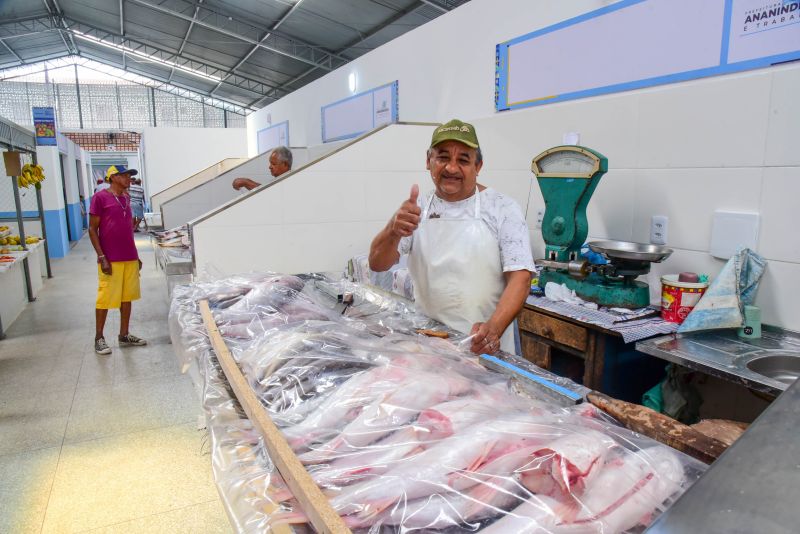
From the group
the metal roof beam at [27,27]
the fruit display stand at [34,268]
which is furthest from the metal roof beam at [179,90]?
the fruit display stand at [34,268]

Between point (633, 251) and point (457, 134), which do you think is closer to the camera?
point (457, 134)

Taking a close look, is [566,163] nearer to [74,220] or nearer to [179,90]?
[74,220]

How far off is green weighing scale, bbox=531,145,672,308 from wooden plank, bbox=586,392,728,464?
1.43 m

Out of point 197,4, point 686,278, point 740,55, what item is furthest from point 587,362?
point 197,4

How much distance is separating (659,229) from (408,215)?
1695mm

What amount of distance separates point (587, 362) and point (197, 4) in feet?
35.0

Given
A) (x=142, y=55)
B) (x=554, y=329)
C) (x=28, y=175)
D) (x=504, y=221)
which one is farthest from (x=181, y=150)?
(x=504, y=221)

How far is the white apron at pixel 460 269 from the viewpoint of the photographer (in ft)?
7.01

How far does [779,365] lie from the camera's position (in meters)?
2.02

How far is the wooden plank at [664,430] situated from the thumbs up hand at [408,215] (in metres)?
0.82

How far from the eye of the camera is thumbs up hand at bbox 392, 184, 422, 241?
172 centimetres

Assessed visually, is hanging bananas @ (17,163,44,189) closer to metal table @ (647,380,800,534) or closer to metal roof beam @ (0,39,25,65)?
metal table @ (647,380,800,534)

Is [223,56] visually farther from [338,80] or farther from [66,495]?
[66,495]

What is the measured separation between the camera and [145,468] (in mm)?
A: 2871
